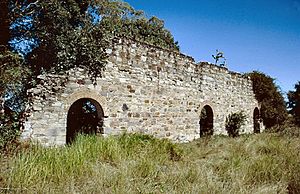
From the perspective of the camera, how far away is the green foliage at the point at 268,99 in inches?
731

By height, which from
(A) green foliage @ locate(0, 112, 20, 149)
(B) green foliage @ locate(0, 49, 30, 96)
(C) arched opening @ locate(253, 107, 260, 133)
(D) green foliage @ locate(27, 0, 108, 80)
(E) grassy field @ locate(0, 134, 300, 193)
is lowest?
(E) grassy field @ locate(0, 134, 300, 193)

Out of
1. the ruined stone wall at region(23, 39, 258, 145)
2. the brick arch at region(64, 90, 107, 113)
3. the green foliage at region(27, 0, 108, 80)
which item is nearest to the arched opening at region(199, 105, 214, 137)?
the ruined stone wall at region(23, 39, 258, 145)

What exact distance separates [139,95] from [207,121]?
5.51 meters

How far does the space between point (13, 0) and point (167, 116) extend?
723 centimetres

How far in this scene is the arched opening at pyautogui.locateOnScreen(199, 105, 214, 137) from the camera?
14.1 m

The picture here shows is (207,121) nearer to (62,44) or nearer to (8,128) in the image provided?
(62,44)

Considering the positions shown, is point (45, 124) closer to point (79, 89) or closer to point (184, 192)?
point (79, 89)

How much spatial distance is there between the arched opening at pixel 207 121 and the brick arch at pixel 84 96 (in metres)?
6.45

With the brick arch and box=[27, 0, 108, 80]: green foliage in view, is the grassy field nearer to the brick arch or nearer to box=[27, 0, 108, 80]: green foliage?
the brick arch

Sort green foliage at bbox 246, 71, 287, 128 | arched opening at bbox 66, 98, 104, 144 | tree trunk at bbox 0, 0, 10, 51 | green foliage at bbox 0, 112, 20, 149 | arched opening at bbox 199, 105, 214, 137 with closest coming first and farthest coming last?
green foliage at bbox 0, 112, 20, 149 < tree trunk at bbox 0, 0, 10, 51 < arched opening at bbox 66, 98, 104, 144 < arched opening at bbox 199, 105, 214, 137 < green foliage at bbox 246, 71, 287, 128

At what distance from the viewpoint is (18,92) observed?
8.35 metres

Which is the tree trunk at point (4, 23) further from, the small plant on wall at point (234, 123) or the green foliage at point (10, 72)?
the small plant on wall at point (234, 123)

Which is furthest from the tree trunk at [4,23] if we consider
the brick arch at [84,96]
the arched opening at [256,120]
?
the arched opening at [256,120]

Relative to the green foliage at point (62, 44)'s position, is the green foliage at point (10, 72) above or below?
below
